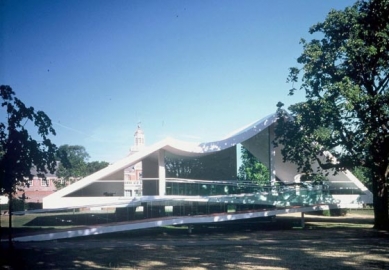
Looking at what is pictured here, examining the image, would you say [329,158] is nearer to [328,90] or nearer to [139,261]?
[328,90]

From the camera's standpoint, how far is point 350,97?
55.1 ft

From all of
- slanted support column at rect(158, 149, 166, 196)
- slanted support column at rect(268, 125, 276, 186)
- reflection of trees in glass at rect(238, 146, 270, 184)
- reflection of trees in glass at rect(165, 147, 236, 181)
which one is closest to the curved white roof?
slanted support column at rect(158, 149, 166, 196)

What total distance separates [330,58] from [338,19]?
2449 mm

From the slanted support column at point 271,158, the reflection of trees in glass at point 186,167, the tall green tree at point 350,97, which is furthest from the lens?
the reflection of trees in glass at point 186,167

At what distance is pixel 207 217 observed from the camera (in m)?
19.2

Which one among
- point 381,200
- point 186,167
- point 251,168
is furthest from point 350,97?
point 251,168

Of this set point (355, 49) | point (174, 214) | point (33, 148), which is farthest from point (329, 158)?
point (33, 148)

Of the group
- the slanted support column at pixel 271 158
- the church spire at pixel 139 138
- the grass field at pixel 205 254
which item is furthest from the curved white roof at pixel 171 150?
the church spire at pixel 139 138

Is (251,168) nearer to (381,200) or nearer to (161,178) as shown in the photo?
(381,200)

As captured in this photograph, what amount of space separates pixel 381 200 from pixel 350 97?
7.79 m

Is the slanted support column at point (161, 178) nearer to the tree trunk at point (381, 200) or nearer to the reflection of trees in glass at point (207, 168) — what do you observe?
the reflection of trees in glass at point (207, 168)

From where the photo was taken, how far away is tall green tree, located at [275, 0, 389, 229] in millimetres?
17281

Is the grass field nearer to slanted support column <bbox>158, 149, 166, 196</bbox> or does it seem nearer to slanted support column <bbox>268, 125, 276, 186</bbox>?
slanted support column <bbox>158, 149, 166, 196</bbox>

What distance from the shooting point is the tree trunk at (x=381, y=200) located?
19703 millimetres
